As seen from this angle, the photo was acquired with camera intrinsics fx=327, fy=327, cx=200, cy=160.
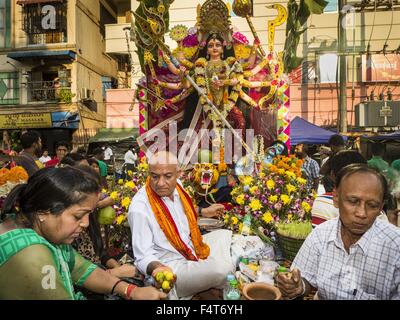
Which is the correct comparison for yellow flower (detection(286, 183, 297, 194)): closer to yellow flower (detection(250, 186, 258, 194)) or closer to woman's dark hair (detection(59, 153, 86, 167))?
yellow flower (detection(250, 186, 258, 194))

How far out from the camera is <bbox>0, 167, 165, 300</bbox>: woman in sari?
136cm

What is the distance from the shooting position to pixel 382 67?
1390 centimetres

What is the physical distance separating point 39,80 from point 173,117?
45.9 feet

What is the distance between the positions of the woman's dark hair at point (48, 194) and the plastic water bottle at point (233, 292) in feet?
3.90

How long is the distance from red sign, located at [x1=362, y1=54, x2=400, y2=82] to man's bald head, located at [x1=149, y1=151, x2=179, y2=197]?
14077 millimetres

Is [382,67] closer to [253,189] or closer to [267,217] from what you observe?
[253,189]

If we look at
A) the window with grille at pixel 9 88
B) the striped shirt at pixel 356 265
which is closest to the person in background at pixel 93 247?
the striped shirt at pixel 356 265

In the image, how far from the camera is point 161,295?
1.86 m

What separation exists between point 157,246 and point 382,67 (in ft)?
48.1

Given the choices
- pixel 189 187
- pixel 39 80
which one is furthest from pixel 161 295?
pixel 39 80

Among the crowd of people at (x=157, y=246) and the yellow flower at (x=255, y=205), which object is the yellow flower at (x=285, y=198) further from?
the crowd of people at (x=157, y=246)

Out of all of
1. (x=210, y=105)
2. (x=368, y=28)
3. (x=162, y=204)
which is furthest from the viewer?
(x=368, y=28)
